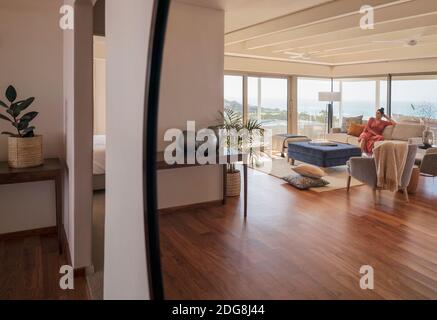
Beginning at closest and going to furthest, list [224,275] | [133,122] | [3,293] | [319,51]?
[133,122], [224,275], [3,293], [319,51]

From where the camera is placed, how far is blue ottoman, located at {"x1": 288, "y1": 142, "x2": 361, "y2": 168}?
4234 millimetres

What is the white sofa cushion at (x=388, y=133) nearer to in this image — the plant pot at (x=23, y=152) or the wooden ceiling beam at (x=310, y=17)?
the wooden ceiling beam at (x=310, y=17)

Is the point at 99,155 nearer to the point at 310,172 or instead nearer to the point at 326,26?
the point at 310,172

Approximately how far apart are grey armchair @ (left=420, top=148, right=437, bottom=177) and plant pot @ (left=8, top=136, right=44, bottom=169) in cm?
360

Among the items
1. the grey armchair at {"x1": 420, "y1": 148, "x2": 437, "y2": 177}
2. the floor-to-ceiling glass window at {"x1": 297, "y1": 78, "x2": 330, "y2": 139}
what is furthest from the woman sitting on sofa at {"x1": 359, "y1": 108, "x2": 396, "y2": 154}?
the grey armchair at {"x1": 420, "y1": 148, "x2": 437, "y2": 177}

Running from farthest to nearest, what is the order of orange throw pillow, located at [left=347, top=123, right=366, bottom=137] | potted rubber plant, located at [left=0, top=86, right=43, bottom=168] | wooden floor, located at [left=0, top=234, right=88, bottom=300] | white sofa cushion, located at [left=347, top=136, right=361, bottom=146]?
1. white sofa cushion, located at [left=347, top=136, right=361, bottom=146]
2. orange throw pillow, located at [left=347, top=123, right=366, bottom=137]
3. potted rubber plant, located at [left=0, top=86, right=43, bottom=168]
4. wooden floor, located at [left=0, top=234, right=88, bottom=300]

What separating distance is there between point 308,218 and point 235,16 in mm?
1992

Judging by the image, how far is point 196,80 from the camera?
2094 millimetres

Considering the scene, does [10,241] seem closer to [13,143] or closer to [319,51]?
[13,143]

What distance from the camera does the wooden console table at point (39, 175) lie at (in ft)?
6.42

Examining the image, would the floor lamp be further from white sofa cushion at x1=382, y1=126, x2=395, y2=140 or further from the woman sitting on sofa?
white sofa cushion at x1=382, y1=126, x2=395, y2=140

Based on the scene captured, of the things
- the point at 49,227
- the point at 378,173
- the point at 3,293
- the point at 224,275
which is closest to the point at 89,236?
the point at 3,293

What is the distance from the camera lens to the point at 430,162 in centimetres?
340

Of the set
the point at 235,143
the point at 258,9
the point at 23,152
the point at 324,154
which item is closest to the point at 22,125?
the point at 23,152
